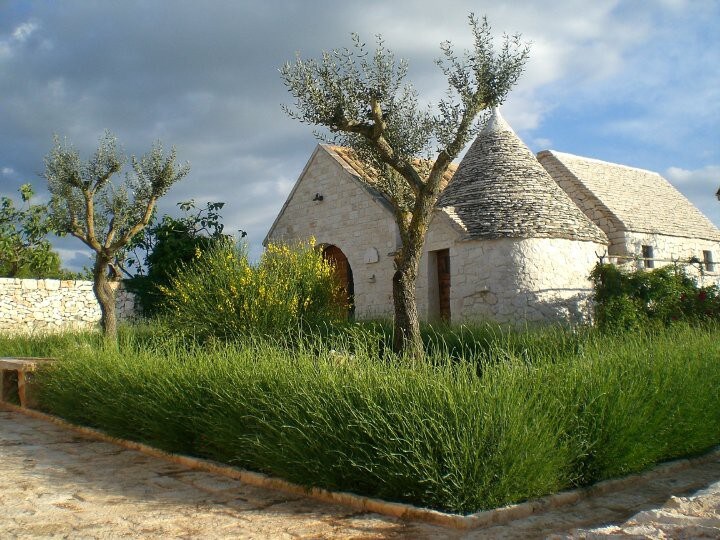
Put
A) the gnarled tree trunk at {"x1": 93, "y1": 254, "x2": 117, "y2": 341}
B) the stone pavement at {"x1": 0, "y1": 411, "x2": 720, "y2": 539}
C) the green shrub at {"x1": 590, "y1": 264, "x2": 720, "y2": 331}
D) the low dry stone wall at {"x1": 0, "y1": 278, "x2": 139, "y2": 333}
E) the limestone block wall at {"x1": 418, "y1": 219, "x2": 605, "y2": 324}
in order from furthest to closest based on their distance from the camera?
1. the low dry stone wall at {"x1": 0, "y1": 278, "x2": 139, "y2": 333}
2. the limestone block wall at {"x1": 418, "y1": 219, "x2": 605, "y2": 324}
3. the green shrub at {"x1": 590, "y1": 264, "x2": 720, "y2": 331}
4. the gnarled tree trunk at {"x1": 93, "y1": 254, "x2": 117, "y2": 341}
5. the stone pavement at {"x1": 0, "y1": 411, "x2": 720, "y2": 539}

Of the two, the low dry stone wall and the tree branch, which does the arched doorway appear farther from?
the low dry stone wall

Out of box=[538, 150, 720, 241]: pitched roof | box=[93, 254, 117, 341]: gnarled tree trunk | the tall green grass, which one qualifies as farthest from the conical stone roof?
box=[93, 254, 117, 341]: gnarled tree trunk

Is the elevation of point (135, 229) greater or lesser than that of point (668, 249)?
greater

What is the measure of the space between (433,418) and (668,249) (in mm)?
15599

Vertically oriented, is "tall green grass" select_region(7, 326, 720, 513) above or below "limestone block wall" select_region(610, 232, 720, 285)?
below

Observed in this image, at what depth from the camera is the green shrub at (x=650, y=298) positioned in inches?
558

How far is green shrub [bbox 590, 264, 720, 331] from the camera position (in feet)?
46.5

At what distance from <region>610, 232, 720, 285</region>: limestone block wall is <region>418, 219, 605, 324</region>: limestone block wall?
7.74 ft

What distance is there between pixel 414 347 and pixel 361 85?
3.86 m

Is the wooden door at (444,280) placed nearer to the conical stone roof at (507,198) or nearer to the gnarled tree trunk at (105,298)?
the conical stone roof at (507,198)

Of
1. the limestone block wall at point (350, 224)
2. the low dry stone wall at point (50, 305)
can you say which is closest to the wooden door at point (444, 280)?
the limestone block wall at point (350, 224)

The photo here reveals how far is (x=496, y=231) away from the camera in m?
14.5

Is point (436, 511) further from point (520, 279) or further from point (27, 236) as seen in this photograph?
→ point (27, 236)

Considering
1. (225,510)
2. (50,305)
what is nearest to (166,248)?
(50,305)
